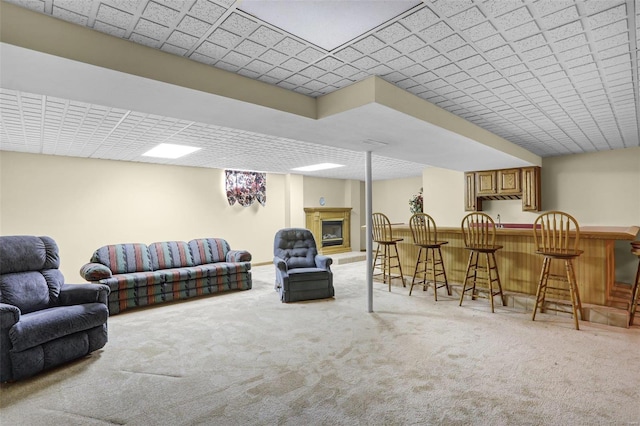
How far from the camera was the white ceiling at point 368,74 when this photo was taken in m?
1.72

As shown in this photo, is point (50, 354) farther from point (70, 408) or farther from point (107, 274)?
point (107, 274)

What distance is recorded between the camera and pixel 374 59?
7.32 ft

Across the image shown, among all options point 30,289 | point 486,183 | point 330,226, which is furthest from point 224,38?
point 330,226

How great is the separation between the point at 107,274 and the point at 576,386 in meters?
4.96

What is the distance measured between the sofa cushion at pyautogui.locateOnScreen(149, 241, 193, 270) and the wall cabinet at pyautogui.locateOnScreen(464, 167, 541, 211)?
211 inches

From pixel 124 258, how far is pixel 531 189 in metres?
6.75

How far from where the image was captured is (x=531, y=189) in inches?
221

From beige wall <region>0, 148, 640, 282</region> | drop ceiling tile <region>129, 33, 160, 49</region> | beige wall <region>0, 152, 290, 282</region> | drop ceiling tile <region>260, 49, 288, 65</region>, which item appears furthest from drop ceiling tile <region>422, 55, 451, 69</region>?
beige wall <region>0, 152, 290, 282</region>

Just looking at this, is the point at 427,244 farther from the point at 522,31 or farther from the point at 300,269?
the point at 522,31

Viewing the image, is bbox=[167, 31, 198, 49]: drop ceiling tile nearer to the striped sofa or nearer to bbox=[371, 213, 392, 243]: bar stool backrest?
the striped sofa

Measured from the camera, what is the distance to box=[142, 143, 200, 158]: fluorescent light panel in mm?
4668

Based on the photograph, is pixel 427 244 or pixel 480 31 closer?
pixel 480 31

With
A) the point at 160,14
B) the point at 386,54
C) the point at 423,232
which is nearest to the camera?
the point at 160,14

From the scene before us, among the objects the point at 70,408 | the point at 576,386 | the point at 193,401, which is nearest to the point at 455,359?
the point at 576,386
